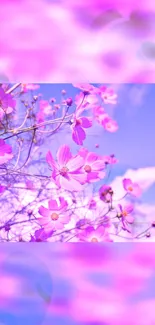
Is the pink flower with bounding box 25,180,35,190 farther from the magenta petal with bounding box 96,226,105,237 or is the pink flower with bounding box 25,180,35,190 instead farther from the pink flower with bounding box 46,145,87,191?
the magenta petal with bounding box 96,226,105,237

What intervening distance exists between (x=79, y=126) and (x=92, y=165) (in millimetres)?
123

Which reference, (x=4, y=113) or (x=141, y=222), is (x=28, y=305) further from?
(x=4, y=113)

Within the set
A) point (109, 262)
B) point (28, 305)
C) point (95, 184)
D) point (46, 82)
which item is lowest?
point (28, 305)

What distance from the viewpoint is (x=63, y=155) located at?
5.43 feet

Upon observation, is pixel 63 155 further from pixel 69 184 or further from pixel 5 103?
pixel 5 103

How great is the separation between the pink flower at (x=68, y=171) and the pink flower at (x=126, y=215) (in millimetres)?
155

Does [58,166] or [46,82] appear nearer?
[58,166]

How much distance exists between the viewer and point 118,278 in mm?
1741

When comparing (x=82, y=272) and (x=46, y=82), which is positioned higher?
(x=46, y=82)

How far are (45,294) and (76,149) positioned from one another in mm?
458

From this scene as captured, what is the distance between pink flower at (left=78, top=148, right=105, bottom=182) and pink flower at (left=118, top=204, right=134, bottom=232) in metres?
0.12

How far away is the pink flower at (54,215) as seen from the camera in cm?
165

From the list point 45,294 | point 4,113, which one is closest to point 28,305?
point 45,294

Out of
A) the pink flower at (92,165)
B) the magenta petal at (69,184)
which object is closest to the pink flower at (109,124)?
the pink flower at (92,165)
